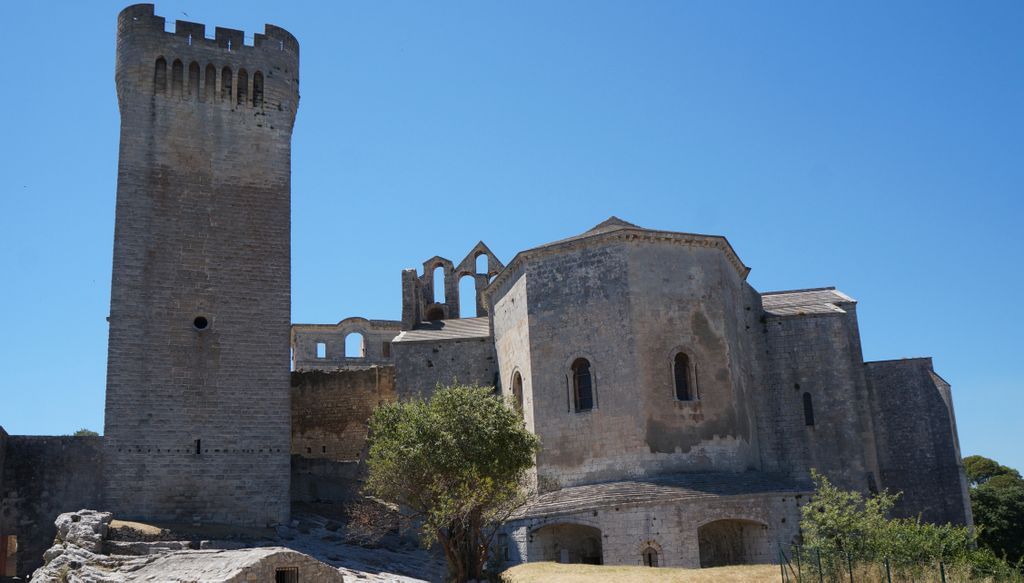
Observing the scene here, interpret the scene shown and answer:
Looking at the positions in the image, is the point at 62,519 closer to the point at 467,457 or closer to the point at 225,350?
the point at 225,350

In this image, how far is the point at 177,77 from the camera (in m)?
29.6

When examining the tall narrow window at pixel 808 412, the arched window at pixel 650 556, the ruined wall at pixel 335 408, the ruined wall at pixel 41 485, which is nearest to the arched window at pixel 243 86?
the ruined wall at pixel 335 408

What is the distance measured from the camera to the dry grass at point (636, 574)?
2142 cm

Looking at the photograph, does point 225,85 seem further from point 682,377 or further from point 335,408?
point 682,377

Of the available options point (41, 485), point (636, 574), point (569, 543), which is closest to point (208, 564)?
point (41, 485)

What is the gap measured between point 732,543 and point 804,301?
38.4ft

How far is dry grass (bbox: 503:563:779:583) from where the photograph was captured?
21422mm

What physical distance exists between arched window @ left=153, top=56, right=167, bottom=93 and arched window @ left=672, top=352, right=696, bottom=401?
17447mm

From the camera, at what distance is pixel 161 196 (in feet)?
93.8

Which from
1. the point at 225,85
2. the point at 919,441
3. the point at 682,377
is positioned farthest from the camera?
the point at 919,441

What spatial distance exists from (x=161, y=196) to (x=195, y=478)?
832 cm

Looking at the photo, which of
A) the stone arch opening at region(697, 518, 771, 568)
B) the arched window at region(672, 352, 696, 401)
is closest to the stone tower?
the arched window at region(672, 352, 696, 401)

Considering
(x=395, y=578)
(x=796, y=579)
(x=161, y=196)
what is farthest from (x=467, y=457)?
(x=161, y=196)

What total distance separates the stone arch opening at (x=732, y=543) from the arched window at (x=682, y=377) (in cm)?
380
